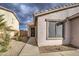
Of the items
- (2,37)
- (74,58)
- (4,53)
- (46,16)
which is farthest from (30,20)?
(74,58)

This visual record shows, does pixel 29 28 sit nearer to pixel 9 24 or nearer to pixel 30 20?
pixel 30 20

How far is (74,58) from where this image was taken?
3.33 m

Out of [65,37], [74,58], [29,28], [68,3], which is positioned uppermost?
[68,3]

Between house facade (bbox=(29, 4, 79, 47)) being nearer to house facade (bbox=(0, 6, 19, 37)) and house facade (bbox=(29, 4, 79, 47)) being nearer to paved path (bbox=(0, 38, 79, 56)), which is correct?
paved path (bbox=(0, 38, 79, 56))

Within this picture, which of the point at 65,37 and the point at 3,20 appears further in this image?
the point at 65,37

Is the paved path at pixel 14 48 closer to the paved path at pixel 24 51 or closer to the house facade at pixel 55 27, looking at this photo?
the paved path at pixel 24 51

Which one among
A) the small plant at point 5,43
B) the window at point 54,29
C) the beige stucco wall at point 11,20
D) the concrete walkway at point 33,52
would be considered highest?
the beige stucco wall at point 11,20

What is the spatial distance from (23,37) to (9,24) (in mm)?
464

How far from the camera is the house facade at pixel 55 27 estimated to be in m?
3.46

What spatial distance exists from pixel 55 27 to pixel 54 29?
0.19 ft

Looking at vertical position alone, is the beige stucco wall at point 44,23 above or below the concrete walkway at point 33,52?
above

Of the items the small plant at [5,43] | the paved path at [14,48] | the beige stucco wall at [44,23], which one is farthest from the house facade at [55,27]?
the small plant at [5,43]

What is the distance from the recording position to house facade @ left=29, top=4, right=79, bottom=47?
3461 millimetres

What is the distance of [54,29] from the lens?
353 cm
